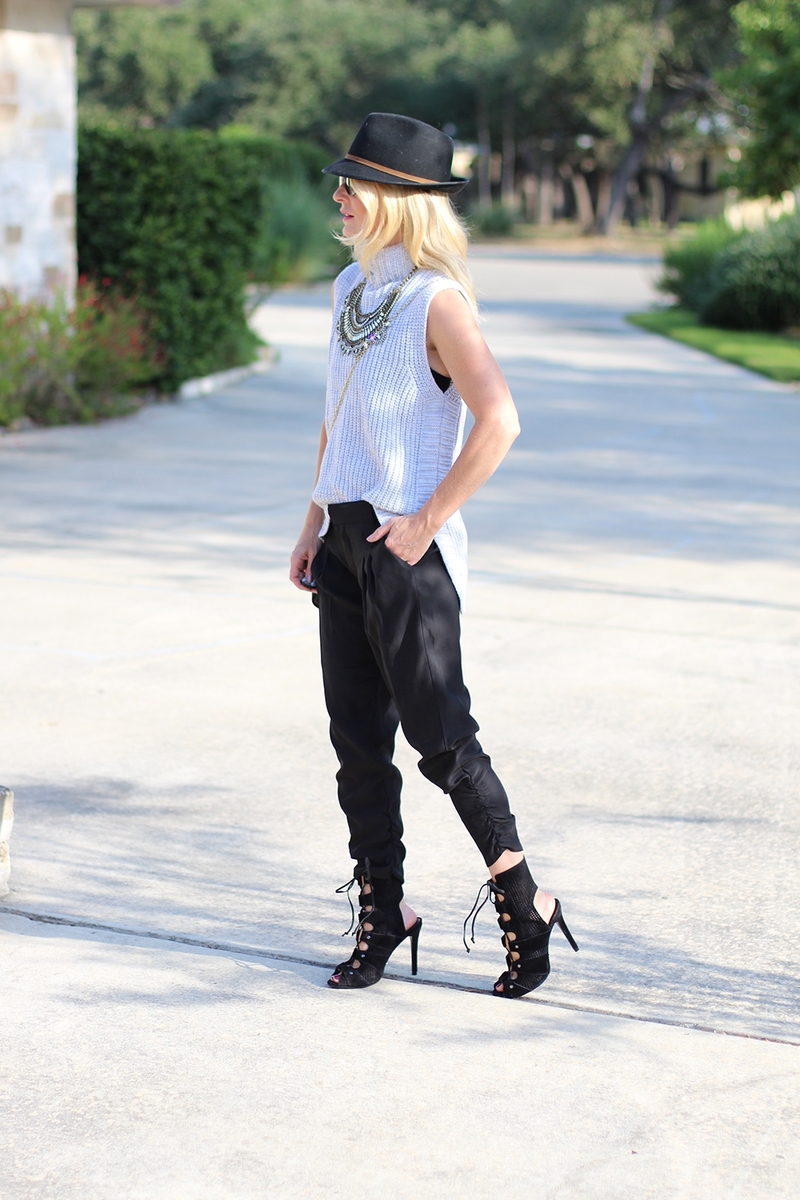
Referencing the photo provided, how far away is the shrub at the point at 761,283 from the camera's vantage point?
74.4 feet

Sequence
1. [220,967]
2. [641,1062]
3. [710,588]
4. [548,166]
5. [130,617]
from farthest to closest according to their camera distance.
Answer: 1. [548,166]
2. [710,588]
3. [130,617]
4. [220,967]
5. [641,1062]

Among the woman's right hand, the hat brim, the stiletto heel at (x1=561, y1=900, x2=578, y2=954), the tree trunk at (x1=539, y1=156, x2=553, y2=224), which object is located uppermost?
the tree trunk at (x1=539, y1=156, x2=553, y2=224)

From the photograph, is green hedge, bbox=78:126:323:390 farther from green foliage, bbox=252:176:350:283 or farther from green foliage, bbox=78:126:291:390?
green foliage, bbox=252:176:350:283

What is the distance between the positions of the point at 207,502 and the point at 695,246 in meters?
19.1

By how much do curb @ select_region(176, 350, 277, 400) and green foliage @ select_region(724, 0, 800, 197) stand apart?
9.18 meters

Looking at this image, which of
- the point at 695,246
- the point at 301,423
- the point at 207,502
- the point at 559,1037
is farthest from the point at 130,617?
the point at 695,246

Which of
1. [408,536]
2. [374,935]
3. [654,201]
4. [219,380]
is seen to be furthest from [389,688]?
[654,201]

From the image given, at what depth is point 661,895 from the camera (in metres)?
4.02

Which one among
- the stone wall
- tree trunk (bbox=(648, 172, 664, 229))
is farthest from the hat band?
tree trunk (bbox=(648, 172, 664, 229))

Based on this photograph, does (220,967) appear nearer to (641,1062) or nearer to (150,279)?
A: (641,1062)

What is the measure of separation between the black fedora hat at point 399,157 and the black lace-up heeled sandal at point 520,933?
5.12 feet

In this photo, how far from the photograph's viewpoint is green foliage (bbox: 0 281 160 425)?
39.1 feet

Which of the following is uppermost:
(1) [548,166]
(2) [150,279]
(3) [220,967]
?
(1) [548,166]

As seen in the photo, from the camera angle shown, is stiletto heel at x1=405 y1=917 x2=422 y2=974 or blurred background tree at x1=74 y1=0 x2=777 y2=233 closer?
stiletto heel at x1=405 y1=917 x2=422 y2=974
